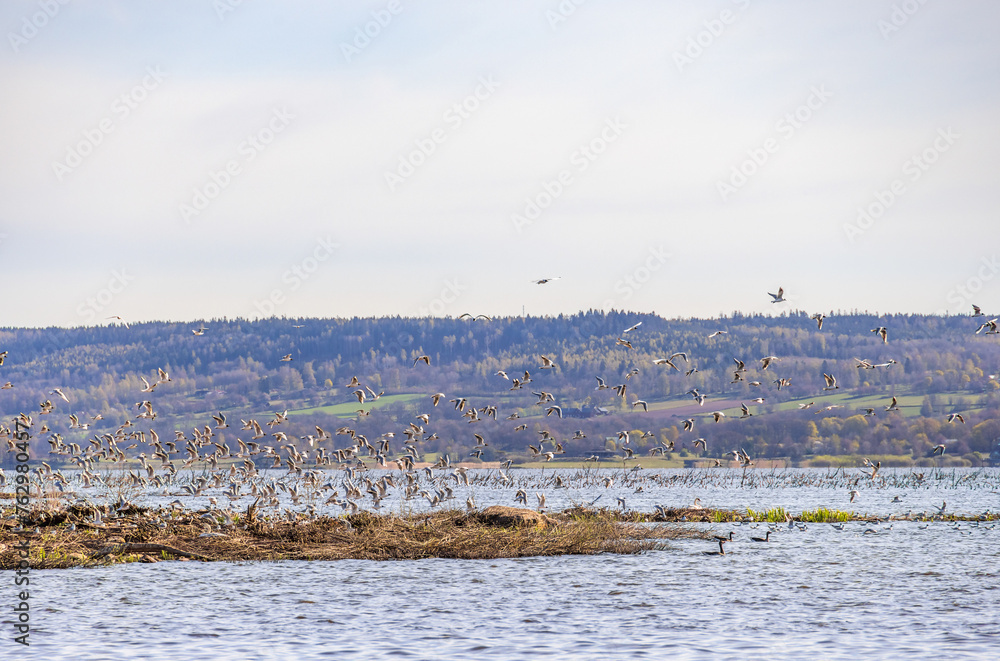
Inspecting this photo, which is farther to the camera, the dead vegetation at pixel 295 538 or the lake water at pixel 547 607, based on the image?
the dead vegetation at pixel 295 538

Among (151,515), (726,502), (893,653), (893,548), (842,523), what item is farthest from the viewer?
(726,502)

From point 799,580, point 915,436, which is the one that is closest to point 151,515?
point 799,580

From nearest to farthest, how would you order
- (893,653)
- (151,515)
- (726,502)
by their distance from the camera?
(893,653), (151,515), (726,502)

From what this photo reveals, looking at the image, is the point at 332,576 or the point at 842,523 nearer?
the point at 332,576

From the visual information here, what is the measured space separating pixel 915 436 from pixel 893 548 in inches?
6767

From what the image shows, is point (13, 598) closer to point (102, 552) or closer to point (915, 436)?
point (102, 552)

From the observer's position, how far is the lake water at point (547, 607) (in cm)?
2048

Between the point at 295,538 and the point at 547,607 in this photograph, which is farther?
the point at 295,538

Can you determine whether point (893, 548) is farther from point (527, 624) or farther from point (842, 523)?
point (527, 624)

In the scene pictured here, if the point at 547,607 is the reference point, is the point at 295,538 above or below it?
above

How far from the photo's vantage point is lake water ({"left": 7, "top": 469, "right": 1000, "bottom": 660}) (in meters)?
20.5

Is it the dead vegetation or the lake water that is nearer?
the lake water

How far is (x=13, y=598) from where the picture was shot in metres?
25.7

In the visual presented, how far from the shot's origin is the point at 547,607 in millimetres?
25641
